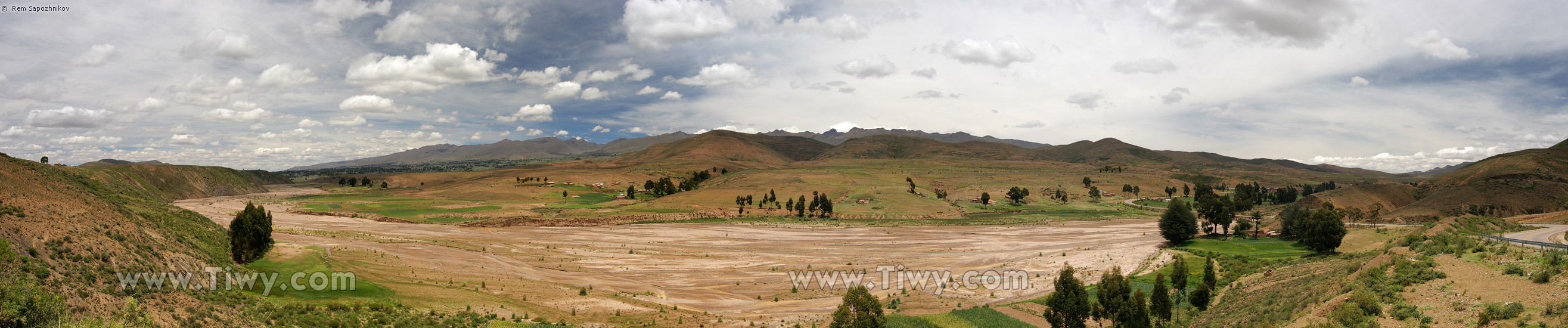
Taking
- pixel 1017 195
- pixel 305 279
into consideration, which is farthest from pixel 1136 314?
pixel 1017 195

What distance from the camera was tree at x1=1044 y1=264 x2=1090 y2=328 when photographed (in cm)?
3005

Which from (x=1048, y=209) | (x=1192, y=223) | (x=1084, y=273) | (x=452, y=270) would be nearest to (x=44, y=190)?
(x=452, y=270)

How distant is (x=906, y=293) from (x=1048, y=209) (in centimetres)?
10247

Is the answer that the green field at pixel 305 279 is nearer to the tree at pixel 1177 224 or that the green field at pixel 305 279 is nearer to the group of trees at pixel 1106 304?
the group of trees at pixel 1106 304

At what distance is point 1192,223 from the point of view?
75688 millimetres

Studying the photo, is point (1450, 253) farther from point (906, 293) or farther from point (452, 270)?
point (452, 270)

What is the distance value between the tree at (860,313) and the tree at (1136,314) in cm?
1383

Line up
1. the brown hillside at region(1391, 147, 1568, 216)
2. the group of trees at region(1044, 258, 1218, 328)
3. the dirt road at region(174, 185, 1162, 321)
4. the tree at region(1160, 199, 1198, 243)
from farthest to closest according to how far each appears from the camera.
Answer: the brown hillside at region(1391, 147, 1568, 216), the tree at region(1160, 199, 1198, 243), the dirt road at region(174, 185, 1162, 321), the group of trees at region(1044, 258, 1218, 328)

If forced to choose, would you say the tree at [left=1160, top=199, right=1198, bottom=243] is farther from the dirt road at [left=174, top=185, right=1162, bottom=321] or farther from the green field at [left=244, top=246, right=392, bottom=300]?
the green field at [left=244, top=246, right=392, bottom=300]

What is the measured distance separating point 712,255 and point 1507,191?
387ft

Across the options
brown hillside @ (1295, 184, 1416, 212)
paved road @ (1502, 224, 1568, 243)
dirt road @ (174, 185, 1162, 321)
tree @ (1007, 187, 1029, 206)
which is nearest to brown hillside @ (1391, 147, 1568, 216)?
brown hillside @ (1295, 184, 1416, 212)

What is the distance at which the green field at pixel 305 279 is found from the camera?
29328 millimetres

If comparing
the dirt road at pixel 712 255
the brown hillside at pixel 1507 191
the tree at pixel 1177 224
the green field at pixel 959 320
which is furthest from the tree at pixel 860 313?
the brown hillside at pixel 1507 191

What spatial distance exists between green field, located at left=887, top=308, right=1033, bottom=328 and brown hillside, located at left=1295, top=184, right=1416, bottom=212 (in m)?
95.1
